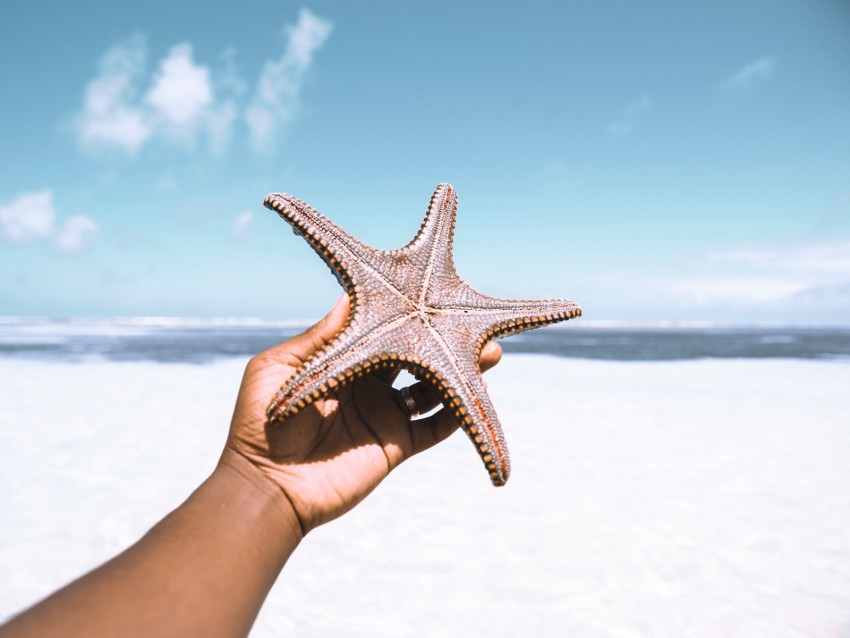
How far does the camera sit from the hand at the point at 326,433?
2.69 meters

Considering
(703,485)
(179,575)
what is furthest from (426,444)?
(703,485)

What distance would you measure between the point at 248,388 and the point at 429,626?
2.51 metres

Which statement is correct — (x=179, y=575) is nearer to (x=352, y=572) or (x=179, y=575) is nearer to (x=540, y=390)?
Result: (x=352, y=572)

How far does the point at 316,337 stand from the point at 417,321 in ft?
1.97

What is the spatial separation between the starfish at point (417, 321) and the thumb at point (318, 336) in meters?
0.07

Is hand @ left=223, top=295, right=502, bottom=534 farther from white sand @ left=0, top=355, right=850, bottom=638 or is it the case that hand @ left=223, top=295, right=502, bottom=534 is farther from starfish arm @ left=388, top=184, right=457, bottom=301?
white sand @ left=0, top=355, right=850, bottom=638

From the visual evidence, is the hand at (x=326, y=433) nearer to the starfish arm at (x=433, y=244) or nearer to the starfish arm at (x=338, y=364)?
the starfish arm at (x=338, y=364)

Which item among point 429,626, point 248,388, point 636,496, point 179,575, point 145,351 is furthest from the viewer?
point 145,351

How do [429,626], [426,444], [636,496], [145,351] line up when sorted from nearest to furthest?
[426,444], [429,626], [636,496], [145,351]

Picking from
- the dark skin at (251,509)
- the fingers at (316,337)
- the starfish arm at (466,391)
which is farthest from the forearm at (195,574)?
the starfish arm at (466,391)

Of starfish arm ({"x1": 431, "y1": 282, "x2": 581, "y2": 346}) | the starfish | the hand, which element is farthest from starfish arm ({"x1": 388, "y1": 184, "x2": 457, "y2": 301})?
the hand

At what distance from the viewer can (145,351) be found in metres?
22.6

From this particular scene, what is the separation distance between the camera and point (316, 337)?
2.96 m

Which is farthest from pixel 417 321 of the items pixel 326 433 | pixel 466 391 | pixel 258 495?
pixel 258 495
